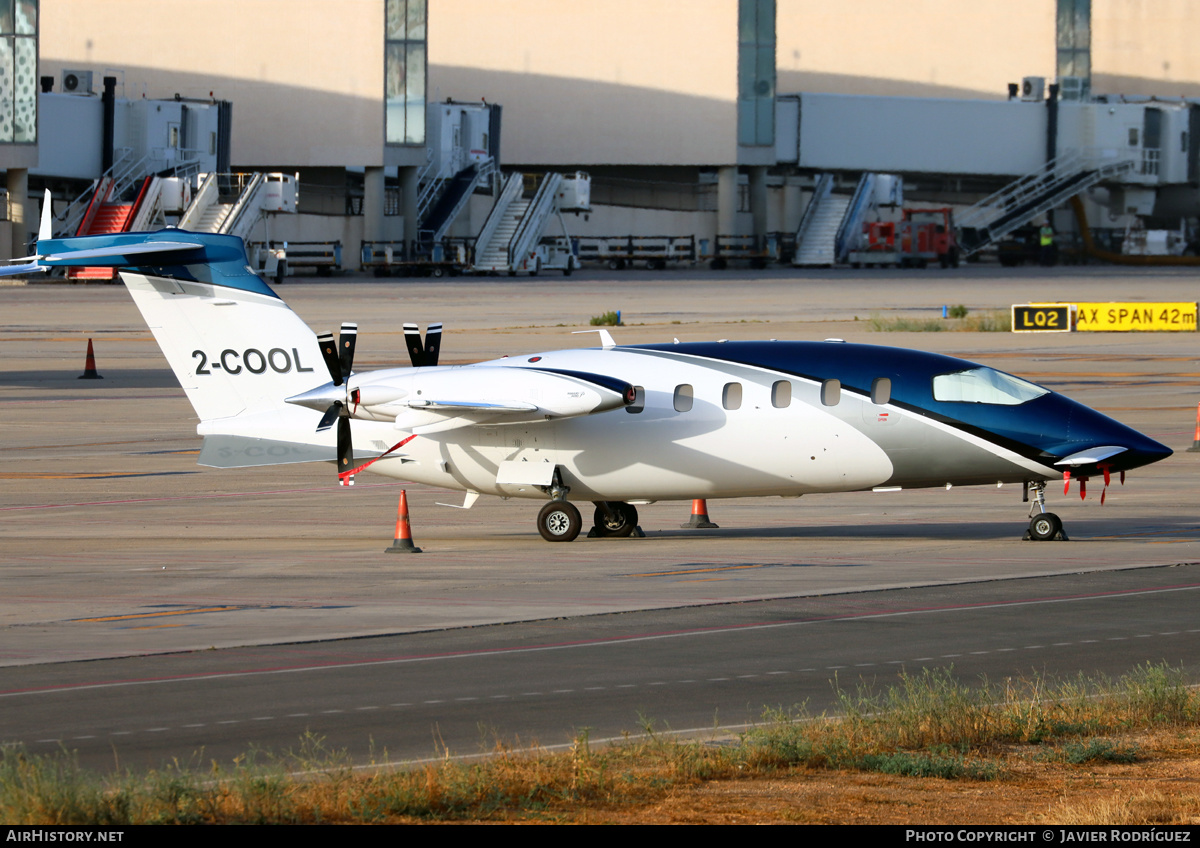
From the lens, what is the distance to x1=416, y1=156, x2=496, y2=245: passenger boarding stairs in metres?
128

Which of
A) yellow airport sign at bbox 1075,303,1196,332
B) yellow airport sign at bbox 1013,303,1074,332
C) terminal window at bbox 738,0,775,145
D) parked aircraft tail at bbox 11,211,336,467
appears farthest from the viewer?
terminal window at bbox 738,0,775,145

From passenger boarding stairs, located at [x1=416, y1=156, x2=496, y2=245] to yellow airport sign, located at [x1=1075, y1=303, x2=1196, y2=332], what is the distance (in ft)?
189

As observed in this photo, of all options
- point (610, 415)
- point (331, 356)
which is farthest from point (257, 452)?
point (610, 415)

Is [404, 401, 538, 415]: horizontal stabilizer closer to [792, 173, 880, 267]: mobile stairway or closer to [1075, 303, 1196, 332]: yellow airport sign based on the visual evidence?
[1075, 303, 1196, 332]: yellow airport sign

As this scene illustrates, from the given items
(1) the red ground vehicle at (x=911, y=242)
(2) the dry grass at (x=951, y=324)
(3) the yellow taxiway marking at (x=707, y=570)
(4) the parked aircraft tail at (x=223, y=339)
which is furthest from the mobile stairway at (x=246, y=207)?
(3) the yellow taxiway marking at (x=707, y=570)

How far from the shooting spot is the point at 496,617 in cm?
2216

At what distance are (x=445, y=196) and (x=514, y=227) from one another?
221 inches

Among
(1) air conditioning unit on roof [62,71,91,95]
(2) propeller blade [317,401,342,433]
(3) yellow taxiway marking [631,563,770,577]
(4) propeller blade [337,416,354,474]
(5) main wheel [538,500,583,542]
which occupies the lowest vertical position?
(3) yellow taxiway marking [631,563,770,577]

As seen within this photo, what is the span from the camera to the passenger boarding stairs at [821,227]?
140m

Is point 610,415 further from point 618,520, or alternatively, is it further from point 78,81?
point 78,81

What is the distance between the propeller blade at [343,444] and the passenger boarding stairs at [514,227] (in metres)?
100

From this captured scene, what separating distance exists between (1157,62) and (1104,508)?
425 feet

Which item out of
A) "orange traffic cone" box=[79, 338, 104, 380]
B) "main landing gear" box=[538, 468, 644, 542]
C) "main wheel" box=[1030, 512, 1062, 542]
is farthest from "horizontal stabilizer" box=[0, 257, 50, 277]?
"orange traffic cone" box=[79, 338, 104, 380]

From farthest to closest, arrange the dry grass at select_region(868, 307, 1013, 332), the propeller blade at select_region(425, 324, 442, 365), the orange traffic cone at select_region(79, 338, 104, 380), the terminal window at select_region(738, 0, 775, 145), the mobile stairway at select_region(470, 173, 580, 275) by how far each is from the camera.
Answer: the terminal window at select_region(738, 0, 775, 145)
the mobile stairway at select_region(470, 173, 580, 275)
the dry grass at select_region(868, 307, 1013, 332)
the orange traffic cone at select_region(79, 338, 104, 380)
the propeller blade at select_region(425, 324, 442, 365)
